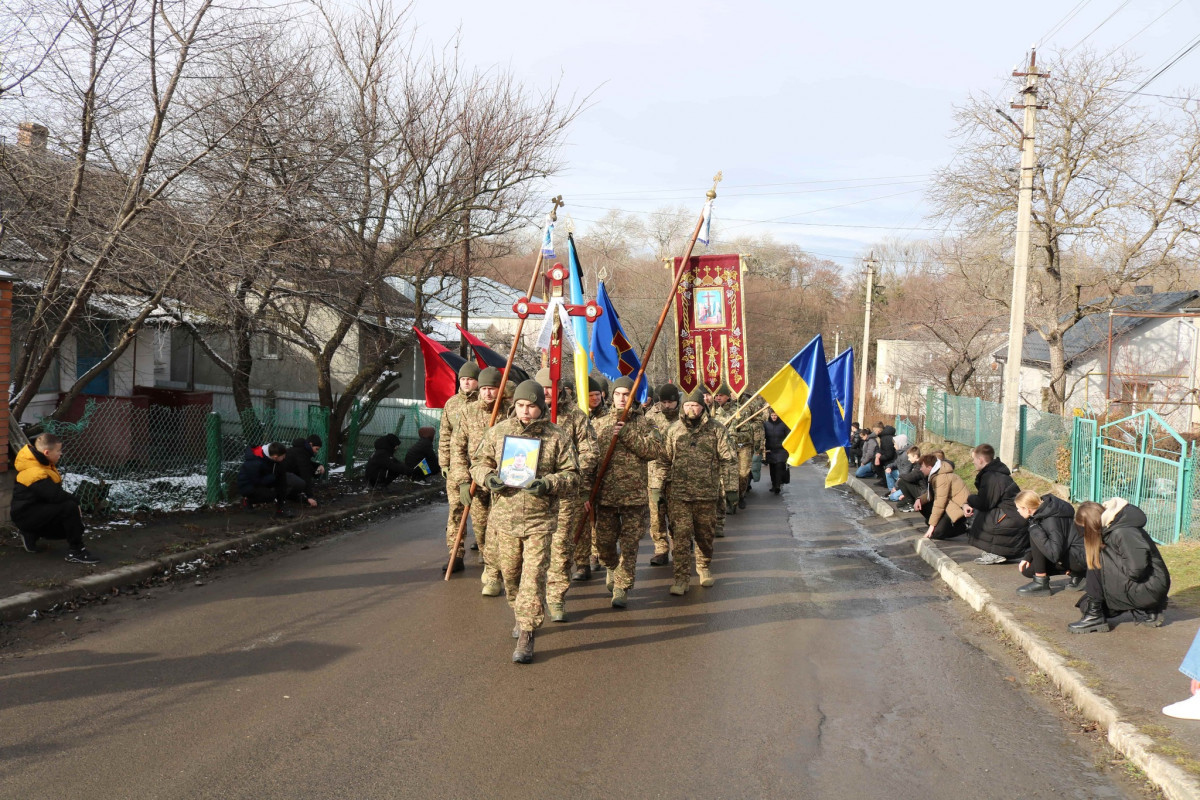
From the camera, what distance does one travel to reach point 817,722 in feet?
17.8

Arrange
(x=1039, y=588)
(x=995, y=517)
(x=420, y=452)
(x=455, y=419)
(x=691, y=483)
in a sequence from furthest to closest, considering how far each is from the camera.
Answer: (x=420, y=452) < (x=995, y=517) < (x=455, y=419) < (x=1039, y=588) < (x=691, y=483)

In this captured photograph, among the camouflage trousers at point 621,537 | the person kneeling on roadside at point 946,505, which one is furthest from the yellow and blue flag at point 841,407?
the camouflage trousers at point 621,537

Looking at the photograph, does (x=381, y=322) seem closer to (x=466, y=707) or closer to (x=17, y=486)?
(x=17, y=486)

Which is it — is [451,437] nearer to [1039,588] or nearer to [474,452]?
[474,452]

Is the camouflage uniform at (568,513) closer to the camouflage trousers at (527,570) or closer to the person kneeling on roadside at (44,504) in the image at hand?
the camouflage trousers at (527,570)

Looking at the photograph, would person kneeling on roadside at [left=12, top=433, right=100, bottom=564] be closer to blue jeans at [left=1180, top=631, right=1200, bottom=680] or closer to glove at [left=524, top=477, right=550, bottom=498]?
glove at [left=524, top=477, right=550, bottom=498]

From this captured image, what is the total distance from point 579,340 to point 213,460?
5197 millimetres

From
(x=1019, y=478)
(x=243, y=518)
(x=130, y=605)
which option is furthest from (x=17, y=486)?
(x=1019, y=478)

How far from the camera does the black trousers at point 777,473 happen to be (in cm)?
1856

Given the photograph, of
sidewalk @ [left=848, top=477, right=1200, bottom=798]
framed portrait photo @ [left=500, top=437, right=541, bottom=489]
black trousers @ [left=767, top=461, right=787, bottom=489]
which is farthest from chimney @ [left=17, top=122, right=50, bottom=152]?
black trousers @ [left=767, top=461, right=787, bottom=489]

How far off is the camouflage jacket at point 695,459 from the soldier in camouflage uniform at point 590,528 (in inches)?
27.5

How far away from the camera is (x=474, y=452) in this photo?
8.20 meters

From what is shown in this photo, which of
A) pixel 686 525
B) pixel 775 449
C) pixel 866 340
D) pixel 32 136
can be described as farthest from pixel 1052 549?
pixel 866 340

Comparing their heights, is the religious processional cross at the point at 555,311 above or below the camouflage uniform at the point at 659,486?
above
